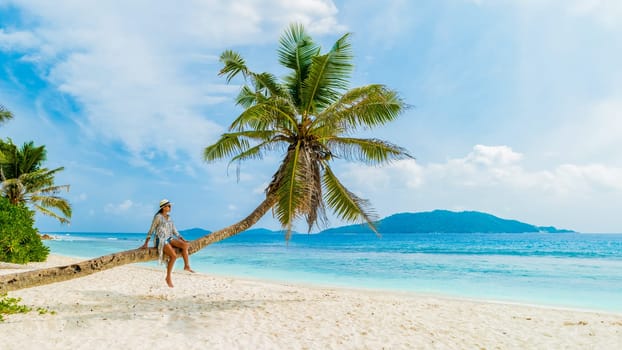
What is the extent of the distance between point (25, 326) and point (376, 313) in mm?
6089

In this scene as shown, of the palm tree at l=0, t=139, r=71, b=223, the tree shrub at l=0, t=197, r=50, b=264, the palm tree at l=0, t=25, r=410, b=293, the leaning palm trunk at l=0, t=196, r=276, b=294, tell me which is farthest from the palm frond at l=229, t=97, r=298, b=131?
the palm tree at l=0, t=139, r=71, b=223

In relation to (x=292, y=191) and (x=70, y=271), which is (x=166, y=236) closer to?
Result: (x=70, y=271)

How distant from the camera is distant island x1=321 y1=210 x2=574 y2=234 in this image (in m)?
126

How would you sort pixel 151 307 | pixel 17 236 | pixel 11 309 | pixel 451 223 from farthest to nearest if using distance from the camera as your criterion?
1. pixel 451 223
2. pixel 17 236
3. pixel 151 307
4. pixel 11 309

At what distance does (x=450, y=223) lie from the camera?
412ft

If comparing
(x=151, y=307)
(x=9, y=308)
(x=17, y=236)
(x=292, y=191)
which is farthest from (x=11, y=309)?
(x=17, y=236)

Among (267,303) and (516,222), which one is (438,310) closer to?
(267,303)

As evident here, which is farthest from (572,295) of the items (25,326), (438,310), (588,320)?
(25,326)

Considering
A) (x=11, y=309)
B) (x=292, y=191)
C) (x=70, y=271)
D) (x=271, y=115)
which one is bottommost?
(x=11, y=309)

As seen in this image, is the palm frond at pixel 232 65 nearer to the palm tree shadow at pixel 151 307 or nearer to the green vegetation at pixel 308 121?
the green vegetation at pixel 308 121

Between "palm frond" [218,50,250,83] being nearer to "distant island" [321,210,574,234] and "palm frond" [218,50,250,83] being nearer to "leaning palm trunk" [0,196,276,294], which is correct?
"leaning palm trunk" [0,196,276,294]

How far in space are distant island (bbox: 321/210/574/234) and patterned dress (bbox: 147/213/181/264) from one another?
386 feet

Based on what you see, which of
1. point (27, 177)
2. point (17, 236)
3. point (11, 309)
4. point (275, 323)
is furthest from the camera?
point (27, 177)

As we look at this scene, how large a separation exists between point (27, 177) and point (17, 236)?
41.8ft
